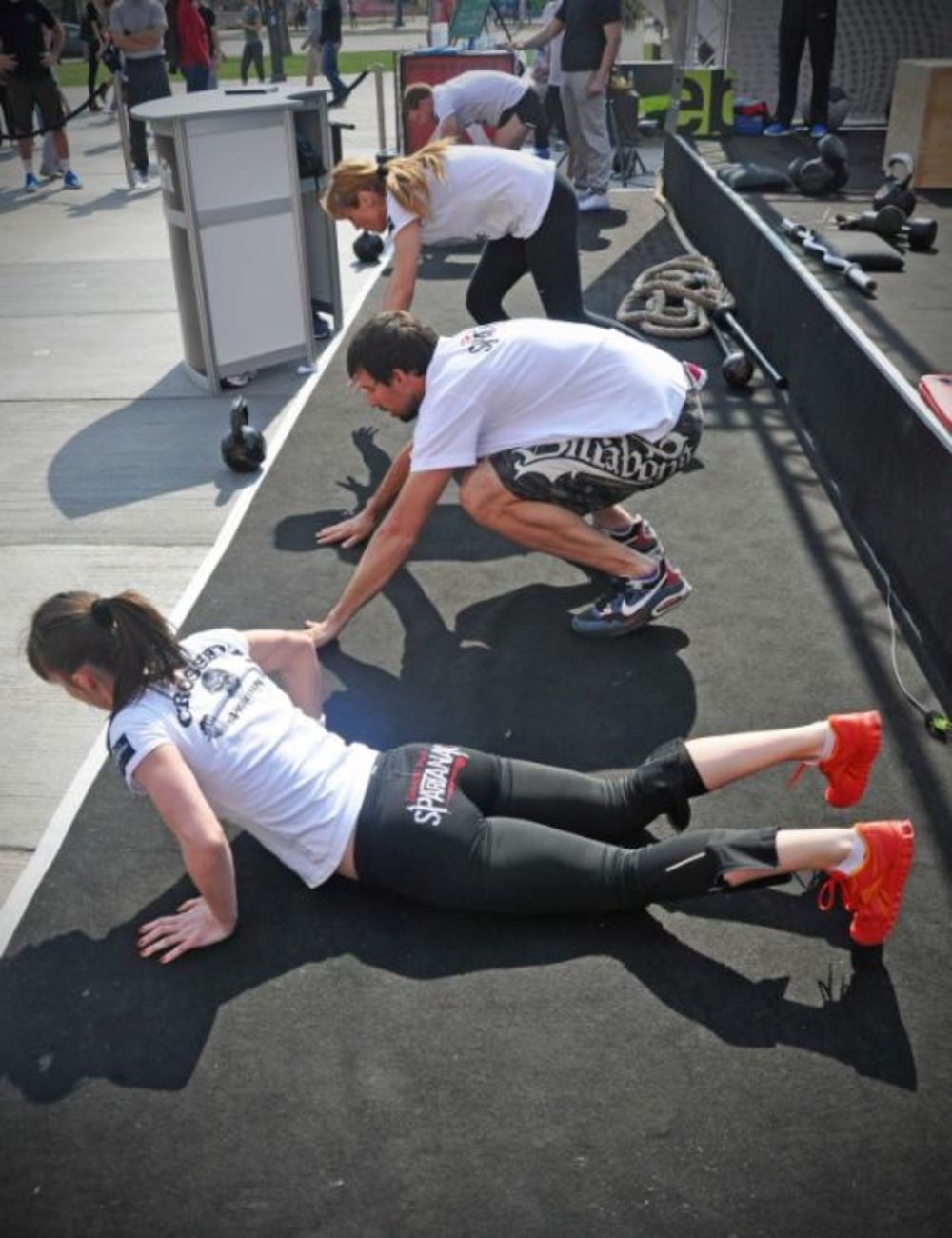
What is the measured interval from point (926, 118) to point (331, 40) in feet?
38.5

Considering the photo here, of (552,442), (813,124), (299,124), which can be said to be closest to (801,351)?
(552,442)

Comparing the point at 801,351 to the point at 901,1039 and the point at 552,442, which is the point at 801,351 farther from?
the point at 901,1039

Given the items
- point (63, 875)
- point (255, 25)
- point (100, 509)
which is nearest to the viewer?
point (63, 875)

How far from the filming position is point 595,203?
10.2 m

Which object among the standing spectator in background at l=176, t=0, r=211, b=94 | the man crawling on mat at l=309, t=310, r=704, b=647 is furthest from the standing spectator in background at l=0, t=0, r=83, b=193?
the man crawling on mat at l=309, t=310, r=704, b=647

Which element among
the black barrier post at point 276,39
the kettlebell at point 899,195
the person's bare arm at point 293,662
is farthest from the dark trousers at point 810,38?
the black barrier post at point 276,39

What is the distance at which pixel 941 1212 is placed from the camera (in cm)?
221

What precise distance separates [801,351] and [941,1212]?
4458 millimetres

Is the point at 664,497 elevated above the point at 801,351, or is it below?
below

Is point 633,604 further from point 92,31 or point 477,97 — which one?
point 92,31

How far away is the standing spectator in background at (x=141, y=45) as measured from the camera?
11.1m

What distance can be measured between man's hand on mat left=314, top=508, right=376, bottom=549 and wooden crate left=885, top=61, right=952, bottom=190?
8.12m

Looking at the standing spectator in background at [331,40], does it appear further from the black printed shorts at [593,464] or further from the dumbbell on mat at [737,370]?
the black printed shorts at [593,464]

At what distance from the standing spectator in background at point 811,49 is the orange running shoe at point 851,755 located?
10324 mm
